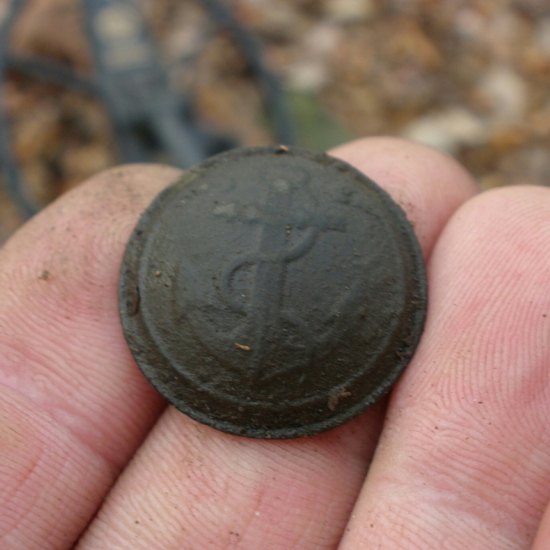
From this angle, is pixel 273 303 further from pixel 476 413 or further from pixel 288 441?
pixel 476 413

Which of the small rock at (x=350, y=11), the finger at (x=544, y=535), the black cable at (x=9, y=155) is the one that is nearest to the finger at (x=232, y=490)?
the finger at (x=544, y=535)

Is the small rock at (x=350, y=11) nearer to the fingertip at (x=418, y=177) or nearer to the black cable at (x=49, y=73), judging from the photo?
the black cable at (x=49, y=73)

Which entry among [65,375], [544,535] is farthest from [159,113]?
[544,535]

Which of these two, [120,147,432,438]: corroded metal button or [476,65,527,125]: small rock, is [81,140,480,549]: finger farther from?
[476,65,527,125]: small rock

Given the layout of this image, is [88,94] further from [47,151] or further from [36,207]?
[36,207]

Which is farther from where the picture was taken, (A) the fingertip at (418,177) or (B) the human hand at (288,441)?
(A) the fingertip at (418,177)

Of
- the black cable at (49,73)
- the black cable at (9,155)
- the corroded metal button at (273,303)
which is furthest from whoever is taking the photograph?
the black cable at (49,73)
